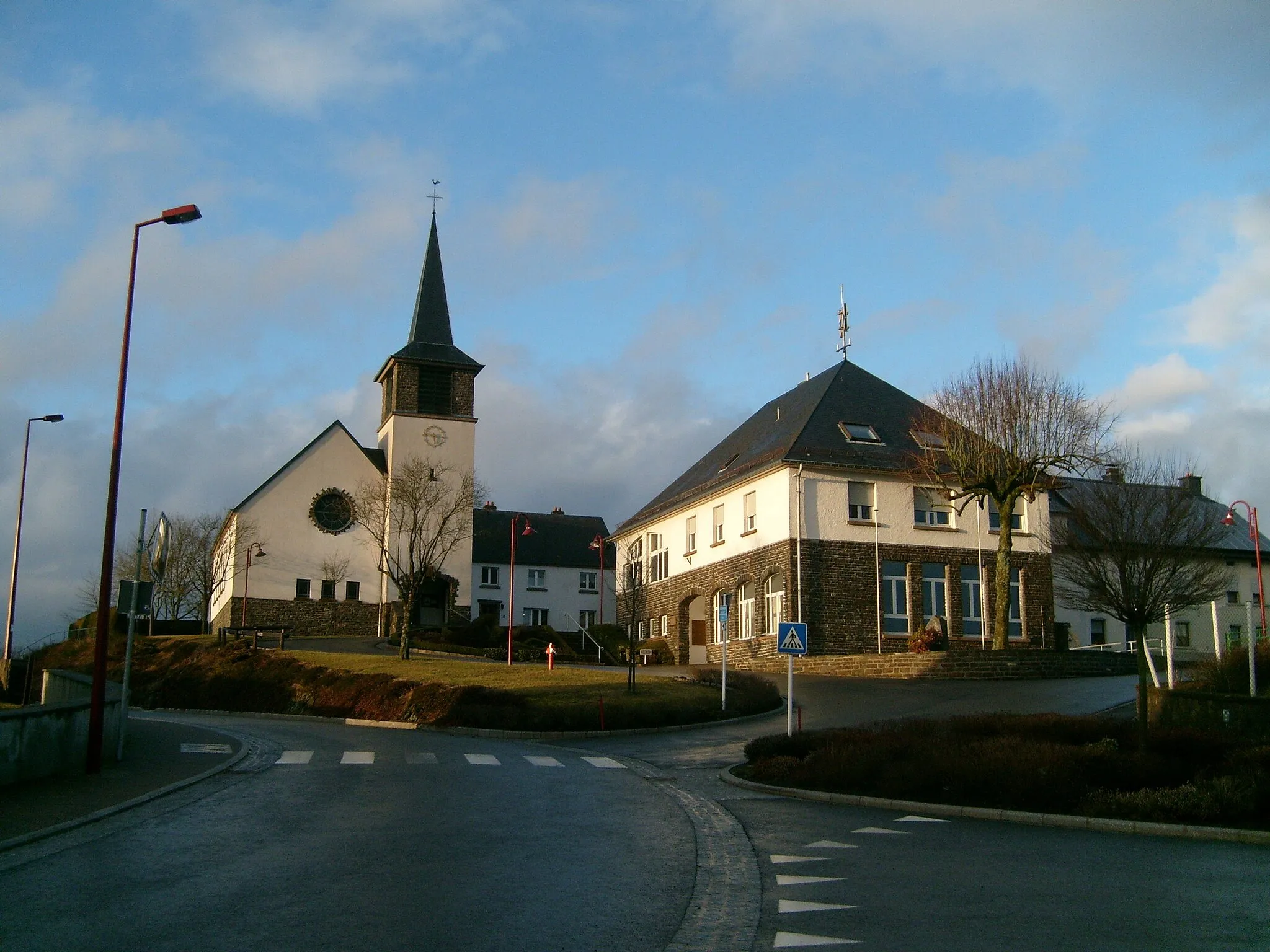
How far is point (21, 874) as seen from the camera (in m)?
9.59

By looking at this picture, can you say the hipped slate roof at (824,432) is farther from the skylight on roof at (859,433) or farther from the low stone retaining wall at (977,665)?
the low stone retaining wall at (977,665)

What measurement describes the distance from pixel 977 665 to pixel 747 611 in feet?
38.3

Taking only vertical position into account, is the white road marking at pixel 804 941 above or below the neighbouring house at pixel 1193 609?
below

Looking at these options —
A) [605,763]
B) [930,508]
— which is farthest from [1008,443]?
[605,763]

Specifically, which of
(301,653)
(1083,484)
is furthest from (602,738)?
(1083,484)

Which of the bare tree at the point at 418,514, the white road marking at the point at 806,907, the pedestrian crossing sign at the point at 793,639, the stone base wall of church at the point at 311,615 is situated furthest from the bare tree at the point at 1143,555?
the stone base wall of church at the point at 311,615

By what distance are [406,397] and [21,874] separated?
54.9m

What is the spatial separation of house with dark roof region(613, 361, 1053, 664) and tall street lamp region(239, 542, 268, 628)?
19.9m

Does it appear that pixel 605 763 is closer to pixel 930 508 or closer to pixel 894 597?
pixel 894 597

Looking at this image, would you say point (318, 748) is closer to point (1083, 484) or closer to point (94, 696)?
point (94, 696)

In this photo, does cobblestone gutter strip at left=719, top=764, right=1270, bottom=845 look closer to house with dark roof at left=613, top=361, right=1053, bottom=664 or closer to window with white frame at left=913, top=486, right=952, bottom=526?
house with dark roof at left=613, top=361, right=1053, bottom=664

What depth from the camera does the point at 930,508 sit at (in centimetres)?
4497

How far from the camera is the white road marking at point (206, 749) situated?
63.7 feet

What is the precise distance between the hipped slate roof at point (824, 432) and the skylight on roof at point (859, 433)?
0.17 meters
